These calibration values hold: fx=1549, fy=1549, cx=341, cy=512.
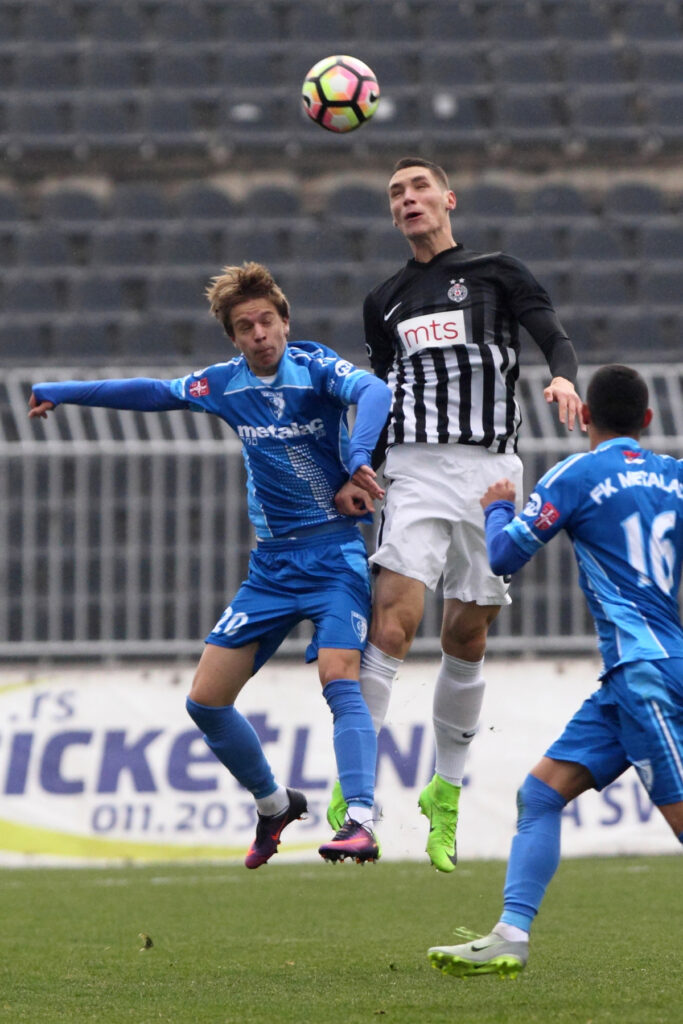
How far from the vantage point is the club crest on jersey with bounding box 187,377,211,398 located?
5938 mm

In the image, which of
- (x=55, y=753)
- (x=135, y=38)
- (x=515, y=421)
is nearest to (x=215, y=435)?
(x=55, y=753)

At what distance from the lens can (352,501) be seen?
5723 millimetres

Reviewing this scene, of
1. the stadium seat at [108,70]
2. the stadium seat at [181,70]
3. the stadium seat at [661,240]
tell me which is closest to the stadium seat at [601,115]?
the stadium seat at [661,240]

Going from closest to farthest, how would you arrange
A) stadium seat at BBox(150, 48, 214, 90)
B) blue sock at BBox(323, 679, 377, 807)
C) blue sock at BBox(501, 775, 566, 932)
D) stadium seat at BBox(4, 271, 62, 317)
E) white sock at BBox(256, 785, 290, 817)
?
blue sock at BBox(501, 775, 566, 932) < blue sock at BBox(323, 679, 377, 807) < white sock at BBox(256, 785, 290, 817) < stadium seat at BBox(4, 271, 62, 317) < stadium seat at BBox(150, 48, 214, 90)

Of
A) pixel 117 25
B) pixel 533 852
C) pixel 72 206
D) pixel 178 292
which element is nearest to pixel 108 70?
pixel 117 25

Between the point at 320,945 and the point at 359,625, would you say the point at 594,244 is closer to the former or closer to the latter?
the point at 359,625

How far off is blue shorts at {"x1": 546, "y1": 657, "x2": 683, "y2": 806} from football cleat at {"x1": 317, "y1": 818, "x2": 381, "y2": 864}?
93cm

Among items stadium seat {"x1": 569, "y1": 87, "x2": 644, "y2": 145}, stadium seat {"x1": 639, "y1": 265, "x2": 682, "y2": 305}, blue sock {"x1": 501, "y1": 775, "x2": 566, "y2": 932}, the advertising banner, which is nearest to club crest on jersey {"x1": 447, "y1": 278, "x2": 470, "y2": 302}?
blue sock {"x1": 501, "y1": 775, "x2": 566, "y2": 932}

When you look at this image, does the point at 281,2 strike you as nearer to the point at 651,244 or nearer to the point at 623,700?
the point at 651,244

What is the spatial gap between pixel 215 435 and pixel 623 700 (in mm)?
5830

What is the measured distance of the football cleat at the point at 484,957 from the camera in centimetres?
439

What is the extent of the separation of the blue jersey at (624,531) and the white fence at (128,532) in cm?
528

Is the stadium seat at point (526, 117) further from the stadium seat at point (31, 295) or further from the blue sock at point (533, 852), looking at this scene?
the blue sock at point (533, 852)

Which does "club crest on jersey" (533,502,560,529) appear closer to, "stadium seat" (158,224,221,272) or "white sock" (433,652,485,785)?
"white sock" (433,652,485,785)
